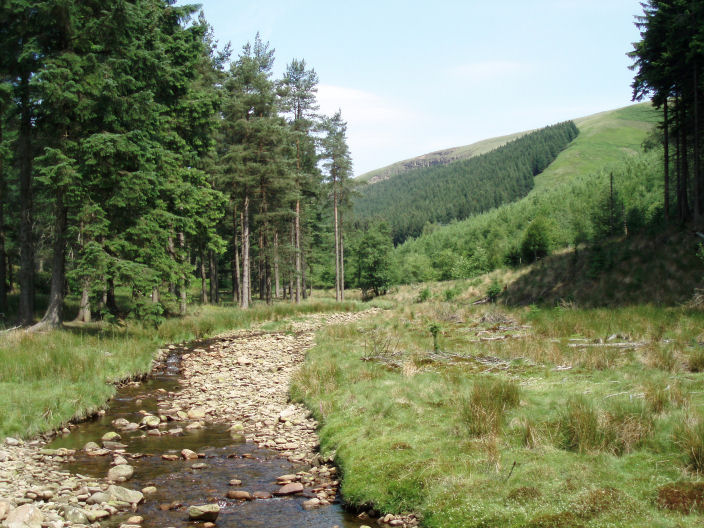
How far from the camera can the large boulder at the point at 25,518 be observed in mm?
4453

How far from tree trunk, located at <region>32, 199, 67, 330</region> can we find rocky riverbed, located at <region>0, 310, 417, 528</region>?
533 centimetres

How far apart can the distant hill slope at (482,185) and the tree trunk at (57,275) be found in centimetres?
10631

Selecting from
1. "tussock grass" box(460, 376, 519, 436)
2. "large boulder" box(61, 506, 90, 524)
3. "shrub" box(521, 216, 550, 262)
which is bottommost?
"large boulder" box(61, 506, 90, 524)

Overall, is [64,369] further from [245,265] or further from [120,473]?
[245,265]

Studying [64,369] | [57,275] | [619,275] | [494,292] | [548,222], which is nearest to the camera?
[64,369]

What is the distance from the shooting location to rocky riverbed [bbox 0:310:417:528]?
5199mm

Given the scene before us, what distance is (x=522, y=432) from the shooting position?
6.07 metres

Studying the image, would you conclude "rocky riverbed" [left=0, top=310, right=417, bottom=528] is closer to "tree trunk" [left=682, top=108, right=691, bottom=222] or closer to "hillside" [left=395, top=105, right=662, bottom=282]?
"tree trunk" [left=682, top=108, right=691, bottom=222]

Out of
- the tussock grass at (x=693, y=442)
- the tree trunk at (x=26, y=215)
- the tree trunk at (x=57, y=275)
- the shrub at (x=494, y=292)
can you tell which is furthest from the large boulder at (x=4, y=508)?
the shrub at (x=494, y=292)

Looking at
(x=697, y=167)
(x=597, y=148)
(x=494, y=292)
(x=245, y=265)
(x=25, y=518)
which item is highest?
(x=597, y=148)

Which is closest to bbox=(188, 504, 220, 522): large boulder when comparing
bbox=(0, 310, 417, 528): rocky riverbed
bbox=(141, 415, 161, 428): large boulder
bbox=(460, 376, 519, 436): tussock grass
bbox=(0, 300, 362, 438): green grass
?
bbox=(0, 310, 417, 528): rocky riverbed

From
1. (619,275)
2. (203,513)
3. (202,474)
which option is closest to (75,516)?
(203,513)

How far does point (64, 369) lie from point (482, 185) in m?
149

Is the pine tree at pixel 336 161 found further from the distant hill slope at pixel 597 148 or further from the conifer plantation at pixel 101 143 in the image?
the distant hill slope at pixel 597 148
